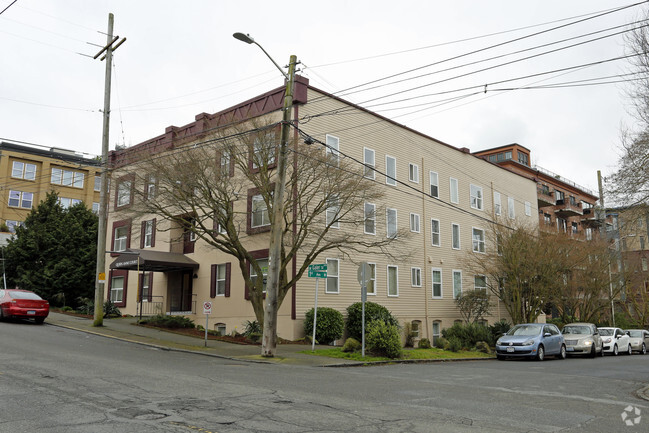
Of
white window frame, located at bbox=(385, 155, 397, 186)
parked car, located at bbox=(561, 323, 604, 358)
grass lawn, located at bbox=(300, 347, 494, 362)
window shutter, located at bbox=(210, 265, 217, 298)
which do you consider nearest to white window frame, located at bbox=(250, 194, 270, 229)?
window shutter, located at bbox=(210, 265, 217, 298)

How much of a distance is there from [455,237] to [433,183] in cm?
394

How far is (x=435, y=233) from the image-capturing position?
32.7 meters

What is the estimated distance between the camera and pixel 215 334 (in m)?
24.0

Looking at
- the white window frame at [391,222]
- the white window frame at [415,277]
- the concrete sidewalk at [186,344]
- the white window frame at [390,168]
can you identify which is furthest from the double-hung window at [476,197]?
the concrete sidewalk at [186,344]

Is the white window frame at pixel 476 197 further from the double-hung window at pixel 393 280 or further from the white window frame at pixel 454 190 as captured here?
the double-hung window at pixel 393 280

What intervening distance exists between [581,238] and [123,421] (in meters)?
34.6

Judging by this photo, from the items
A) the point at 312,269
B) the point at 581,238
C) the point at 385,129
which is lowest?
the point at 312,269

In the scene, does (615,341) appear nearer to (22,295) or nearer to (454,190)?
(454,190)

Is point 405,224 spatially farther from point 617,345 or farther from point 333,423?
point 333,423

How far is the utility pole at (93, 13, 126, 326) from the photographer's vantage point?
23609 millimetres

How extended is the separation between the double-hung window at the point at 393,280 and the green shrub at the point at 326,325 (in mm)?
5675

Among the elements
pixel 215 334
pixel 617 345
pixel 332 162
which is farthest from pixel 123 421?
pixel 617 345

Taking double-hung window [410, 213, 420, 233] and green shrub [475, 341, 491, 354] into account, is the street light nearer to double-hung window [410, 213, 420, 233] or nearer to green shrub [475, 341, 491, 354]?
green shrub [475, 341, 491, 354]

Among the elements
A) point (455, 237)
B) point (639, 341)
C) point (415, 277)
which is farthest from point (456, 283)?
point (639, 341)
